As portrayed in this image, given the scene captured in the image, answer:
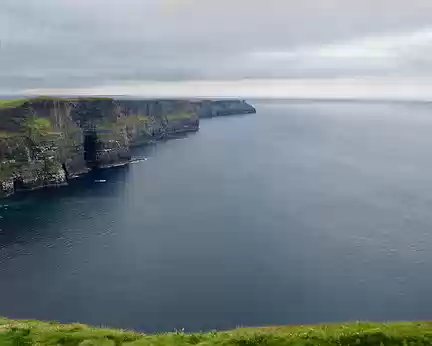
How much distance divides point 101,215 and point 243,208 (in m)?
34.1

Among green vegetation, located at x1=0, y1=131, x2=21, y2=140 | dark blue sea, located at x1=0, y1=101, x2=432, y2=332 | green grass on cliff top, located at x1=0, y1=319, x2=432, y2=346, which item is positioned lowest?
dark blue sea, located at x1=0, y1=101, x2=432, y2=332

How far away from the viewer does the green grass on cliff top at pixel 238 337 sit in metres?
24.8

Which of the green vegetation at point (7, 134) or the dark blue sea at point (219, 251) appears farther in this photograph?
the green vegetation at point (7, 134)

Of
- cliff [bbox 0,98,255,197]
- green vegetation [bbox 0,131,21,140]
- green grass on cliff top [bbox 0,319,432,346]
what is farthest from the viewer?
cliff [bbox 0,98,255,197]

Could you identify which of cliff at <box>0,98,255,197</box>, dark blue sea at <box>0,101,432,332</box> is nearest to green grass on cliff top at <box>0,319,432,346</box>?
dark blue sea at <box>0,101,432,332</box>

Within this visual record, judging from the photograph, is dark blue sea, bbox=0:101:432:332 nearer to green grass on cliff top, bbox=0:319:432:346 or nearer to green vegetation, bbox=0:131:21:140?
green vegetation, bbox=0:131:21:140

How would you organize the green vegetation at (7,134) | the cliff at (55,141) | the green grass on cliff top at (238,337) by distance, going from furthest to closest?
the cliff at (55,141), the green vegetation at (7,134), the green grass on cliff top at (238,337)

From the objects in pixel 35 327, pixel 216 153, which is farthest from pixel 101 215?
pixel 216 153

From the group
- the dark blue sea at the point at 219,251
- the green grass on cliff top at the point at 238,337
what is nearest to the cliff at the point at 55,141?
the dark blue sea at the point at 219,251

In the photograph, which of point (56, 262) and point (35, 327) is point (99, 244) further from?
point (35, 327)

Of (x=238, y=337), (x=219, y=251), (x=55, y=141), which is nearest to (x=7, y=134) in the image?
(x=55, y=141)

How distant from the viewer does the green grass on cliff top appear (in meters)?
24.8

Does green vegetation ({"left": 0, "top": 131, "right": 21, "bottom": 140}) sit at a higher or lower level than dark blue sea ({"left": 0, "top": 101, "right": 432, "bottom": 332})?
higher

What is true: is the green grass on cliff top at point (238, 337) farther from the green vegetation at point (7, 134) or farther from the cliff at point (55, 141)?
the green vegetation at point (7, 134)
